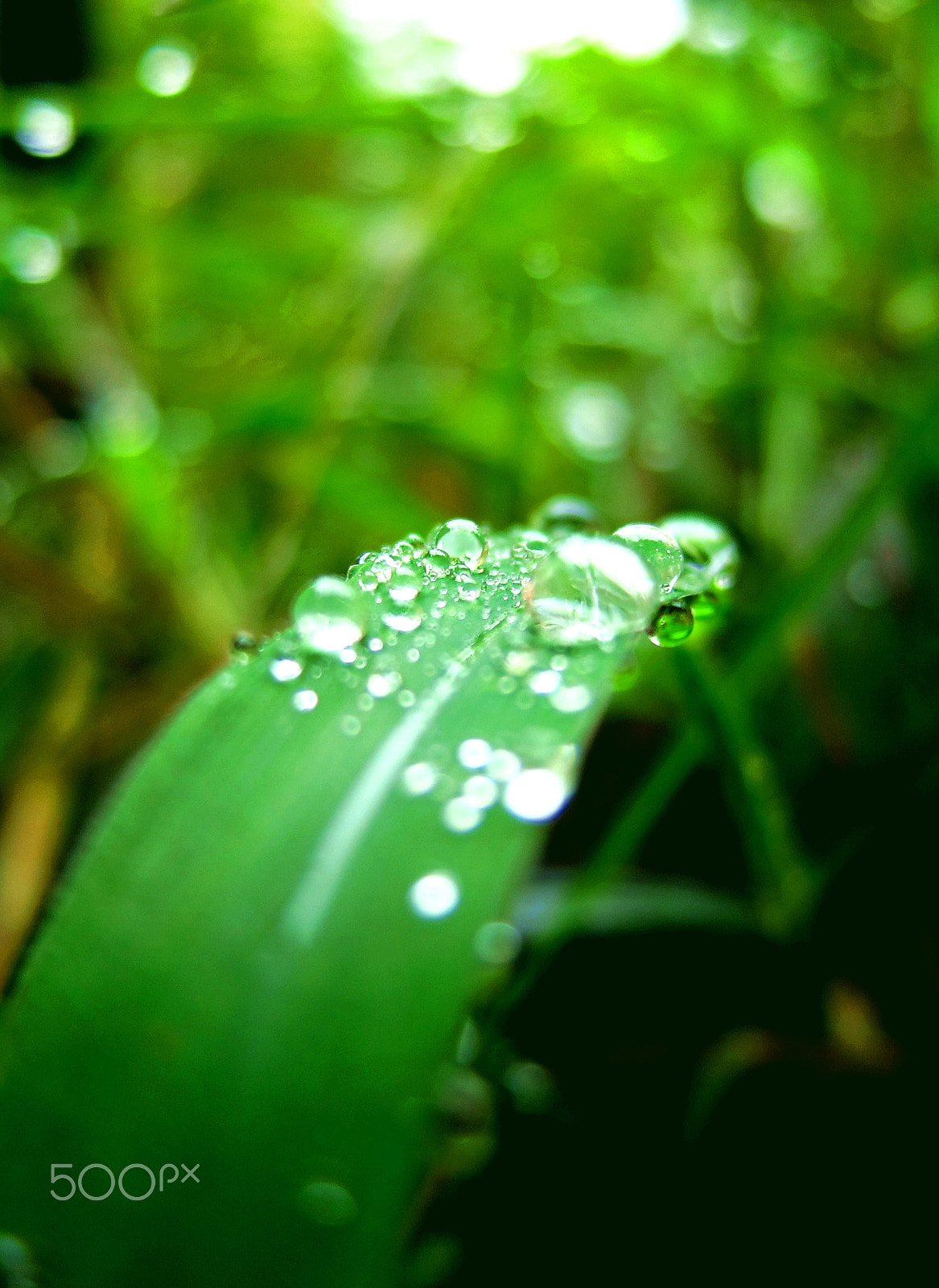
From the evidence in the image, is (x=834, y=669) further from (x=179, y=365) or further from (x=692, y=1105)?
(x=179, y=365)

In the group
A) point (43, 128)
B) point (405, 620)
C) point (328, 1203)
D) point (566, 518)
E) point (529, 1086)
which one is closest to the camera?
point (328, 1203)

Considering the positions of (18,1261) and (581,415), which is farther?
(581,415)

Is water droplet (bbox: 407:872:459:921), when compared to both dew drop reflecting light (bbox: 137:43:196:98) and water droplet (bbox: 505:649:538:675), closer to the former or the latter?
water droplet (bbox: 505:649:538:675)

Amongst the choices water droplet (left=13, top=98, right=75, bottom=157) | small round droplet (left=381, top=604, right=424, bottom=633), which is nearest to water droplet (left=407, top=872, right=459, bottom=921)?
small round droplet (left=381, top=604, right=424, bottom=633)

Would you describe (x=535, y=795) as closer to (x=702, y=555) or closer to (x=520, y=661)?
(x=520, y=661)

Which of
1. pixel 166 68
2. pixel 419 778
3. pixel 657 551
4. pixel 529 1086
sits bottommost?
pixel 529 1086

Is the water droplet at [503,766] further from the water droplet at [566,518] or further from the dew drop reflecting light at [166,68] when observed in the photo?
the dew drop reflecting light at [166,68]

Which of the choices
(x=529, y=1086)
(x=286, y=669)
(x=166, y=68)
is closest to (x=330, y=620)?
(x=286, y=669)

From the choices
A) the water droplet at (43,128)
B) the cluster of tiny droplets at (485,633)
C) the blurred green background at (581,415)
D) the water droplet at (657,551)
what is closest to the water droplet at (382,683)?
the cluster of tiny droplets at (485,633)

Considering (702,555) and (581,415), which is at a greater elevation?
(581,415)
